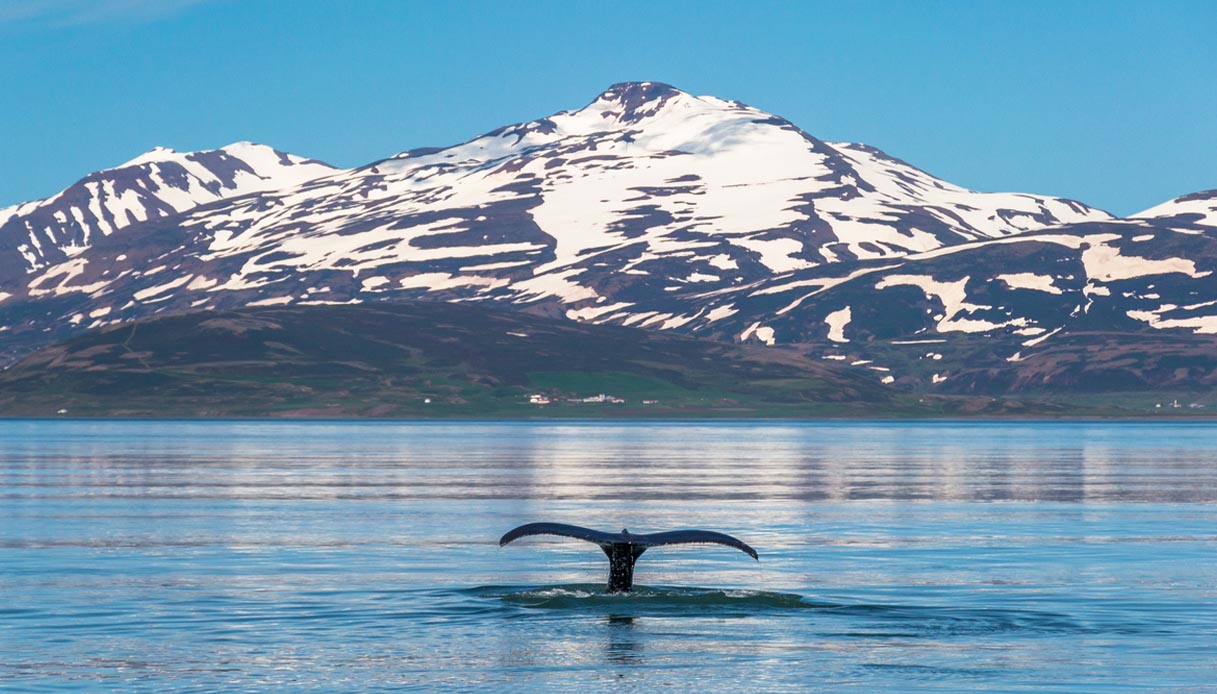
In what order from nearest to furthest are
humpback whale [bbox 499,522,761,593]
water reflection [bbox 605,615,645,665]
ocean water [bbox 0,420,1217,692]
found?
ocean water [bbox 0,420,1217,692] < water reflection [bbox 605,615,645,665] < humpback whale [bbox 499,522,761,593]

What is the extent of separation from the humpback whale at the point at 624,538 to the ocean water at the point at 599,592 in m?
1.35

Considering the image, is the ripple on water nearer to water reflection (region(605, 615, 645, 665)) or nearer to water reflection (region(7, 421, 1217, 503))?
water reflection (region(605, 615, 645, 665))

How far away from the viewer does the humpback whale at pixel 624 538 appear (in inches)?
1714

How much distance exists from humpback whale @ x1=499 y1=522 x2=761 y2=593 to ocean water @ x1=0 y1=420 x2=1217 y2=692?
53.2 inches

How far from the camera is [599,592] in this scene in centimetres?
Result: 5231

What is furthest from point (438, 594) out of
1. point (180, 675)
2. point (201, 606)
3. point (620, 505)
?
point (620, 505)

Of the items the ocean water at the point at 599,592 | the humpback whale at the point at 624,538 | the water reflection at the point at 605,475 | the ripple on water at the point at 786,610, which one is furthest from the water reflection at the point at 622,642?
the water reflection at the point at 605,475

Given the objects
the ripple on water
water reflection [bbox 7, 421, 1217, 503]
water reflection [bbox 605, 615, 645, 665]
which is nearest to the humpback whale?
the ripple on water

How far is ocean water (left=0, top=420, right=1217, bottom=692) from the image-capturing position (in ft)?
125

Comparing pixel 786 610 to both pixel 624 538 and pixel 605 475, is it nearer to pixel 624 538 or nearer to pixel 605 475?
pixel 624 538

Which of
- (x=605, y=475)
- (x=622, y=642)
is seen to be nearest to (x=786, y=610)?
(x=622, y=642)

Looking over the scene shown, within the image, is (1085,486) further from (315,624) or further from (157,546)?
(315,624)

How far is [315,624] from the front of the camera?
4512cm

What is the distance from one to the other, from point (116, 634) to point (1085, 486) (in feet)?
285
